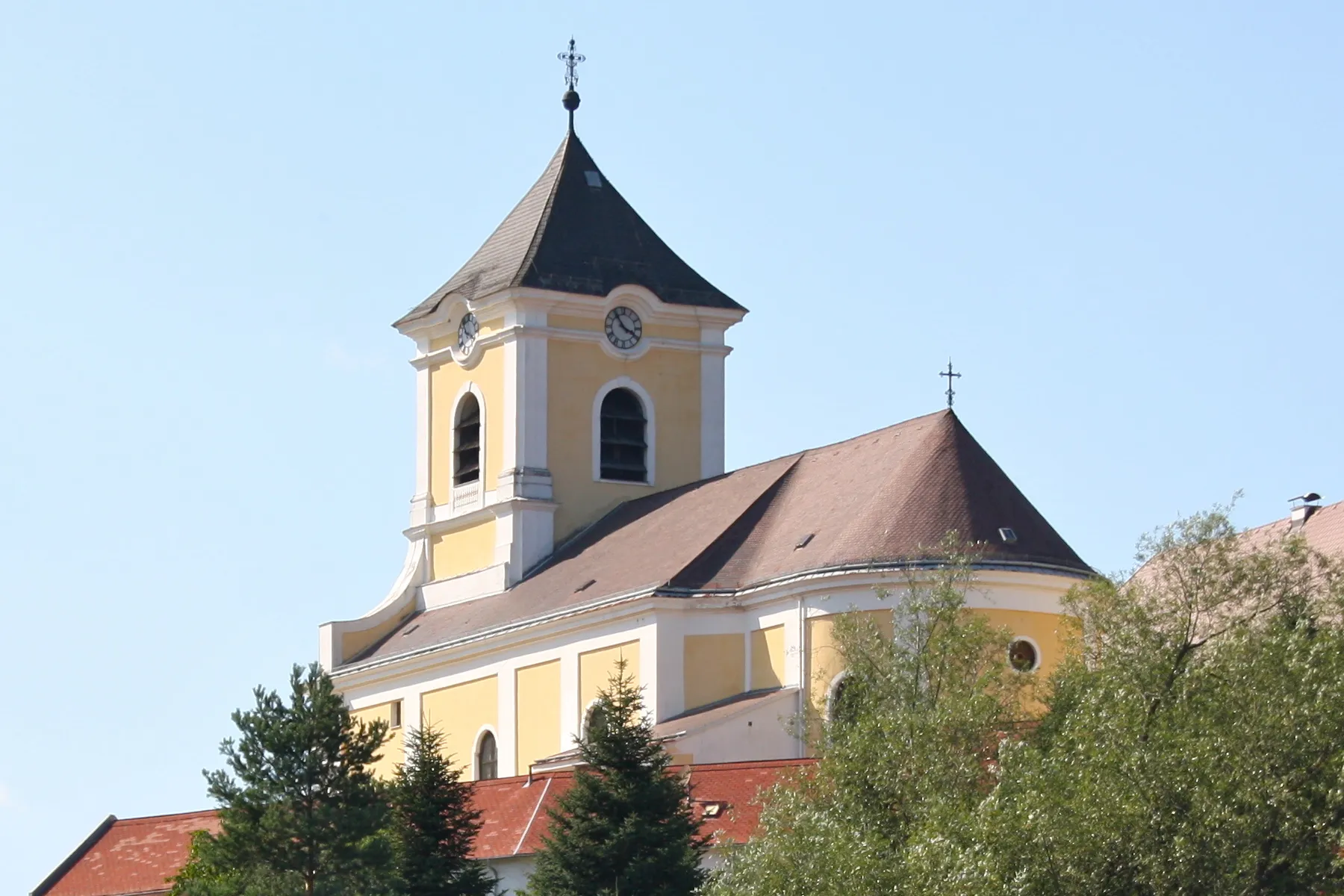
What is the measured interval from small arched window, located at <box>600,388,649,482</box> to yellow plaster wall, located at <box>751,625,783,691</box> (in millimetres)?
10900

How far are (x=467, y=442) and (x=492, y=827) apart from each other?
20.6 m

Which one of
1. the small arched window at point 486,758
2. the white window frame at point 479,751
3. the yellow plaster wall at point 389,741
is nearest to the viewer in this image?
the white window frame at point 479,751

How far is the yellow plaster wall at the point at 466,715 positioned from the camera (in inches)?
2384

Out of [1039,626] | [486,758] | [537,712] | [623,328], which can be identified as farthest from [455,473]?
[1039,626]

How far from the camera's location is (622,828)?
1663 inches

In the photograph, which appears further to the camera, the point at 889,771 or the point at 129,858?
the point at 129,858

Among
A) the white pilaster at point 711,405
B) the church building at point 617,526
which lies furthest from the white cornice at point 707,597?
the white pilaster at point 711,405

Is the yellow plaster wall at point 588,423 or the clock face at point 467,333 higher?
the clock face at point 467,333

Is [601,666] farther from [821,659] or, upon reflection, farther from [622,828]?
[622,828]

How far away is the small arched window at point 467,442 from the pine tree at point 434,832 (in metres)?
20.3

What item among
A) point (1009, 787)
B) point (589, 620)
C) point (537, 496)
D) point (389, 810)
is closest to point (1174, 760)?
point (1009, 787)

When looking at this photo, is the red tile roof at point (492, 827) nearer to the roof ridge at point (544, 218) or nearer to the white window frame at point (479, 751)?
the white window frame at point (479, 751)

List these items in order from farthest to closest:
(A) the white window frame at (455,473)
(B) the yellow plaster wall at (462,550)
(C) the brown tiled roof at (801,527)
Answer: (A) the white window frame at (455,473) → (B) the yellow plaster wall at (462,550) → (C) the brown tiled roof at (801,527)

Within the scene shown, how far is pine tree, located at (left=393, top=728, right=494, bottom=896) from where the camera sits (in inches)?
1741
